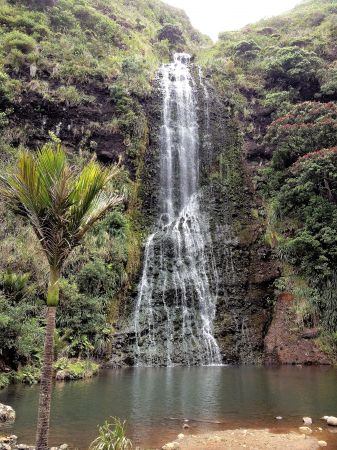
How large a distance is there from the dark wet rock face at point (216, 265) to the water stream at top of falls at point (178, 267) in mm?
60

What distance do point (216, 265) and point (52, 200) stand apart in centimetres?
1945

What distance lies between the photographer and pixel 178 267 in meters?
24.2

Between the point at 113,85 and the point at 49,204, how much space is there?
2698cm

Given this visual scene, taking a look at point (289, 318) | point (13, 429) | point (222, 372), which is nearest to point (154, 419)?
point (13, 429)

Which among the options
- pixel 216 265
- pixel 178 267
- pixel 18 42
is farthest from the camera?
pixel 18 42

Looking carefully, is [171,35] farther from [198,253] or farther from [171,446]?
[171,446]

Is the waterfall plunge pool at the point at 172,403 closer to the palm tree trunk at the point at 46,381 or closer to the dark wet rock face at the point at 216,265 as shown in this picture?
the palm tree trunk at the point at 46,381

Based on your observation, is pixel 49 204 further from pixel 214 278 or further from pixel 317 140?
pixel 317 140

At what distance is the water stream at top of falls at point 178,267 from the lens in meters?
20.9

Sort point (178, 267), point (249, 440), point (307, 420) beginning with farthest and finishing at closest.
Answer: point (178, 267)
point (307, 420)
point (249, 440)

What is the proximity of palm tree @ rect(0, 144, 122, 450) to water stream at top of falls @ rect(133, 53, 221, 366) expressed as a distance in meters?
15.0

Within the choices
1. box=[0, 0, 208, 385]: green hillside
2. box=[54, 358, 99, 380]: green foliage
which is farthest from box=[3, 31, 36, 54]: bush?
box=[54, 358, 99, 380]: green foliage

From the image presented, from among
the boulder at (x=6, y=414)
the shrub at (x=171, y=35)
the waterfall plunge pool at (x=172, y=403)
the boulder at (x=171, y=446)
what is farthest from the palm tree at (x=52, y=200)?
the shrub at (x=171, y=35)

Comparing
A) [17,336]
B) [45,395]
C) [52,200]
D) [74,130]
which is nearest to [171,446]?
[45,395]
